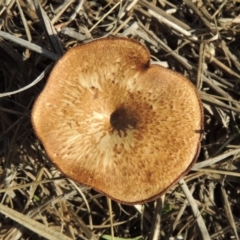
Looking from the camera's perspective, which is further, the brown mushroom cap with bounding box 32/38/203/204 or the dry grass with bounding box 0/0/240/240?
the dry grass with bounding box 0/0/240/240

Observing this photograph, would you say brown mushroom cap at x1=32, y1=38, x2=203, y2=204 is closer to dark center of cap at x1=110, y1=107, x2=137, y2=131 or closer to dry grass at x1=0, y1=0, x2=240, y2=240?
dark center of cap at x1=110, y1=107, x2=137, y2=131

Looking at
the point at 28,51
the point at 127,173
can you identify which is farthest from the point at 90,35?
the point at 127,173

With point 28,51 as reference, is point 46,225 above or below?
below

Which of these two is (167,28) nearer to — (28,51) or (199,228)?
(28,51)

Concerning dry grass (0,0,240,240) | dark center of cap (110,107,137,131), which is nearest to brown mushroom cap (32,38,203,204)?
dark center of cap (110,107,137,131)

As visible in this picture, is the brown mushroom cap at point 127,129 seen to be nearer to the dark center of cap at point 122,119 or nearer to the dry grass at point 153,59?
the dark center of cap at point 122,119

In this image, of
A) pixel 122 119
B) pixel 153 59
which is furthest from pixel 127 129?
pixel 153 59

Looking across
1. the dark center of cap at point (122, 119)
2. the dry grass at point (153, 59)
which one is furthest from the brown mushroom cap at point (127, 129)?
the dry grass at point (153, 59)
